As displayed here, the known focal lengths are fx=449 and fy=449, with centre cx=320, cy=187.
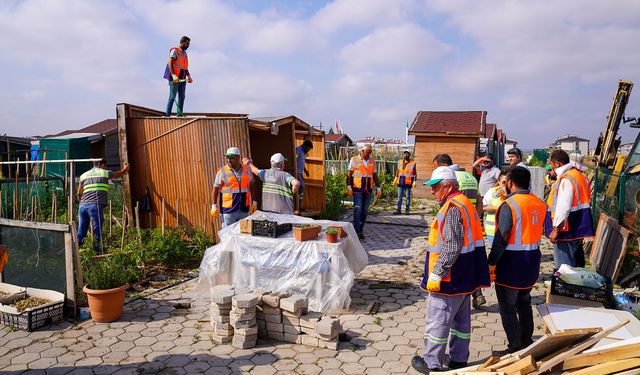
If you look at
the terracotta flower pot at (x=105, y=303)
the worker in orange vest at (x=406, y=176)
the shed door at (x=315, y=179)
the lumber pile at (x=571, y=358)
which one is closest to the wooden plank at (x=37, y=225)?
the terracotta flower pot at (x=105, y=303)

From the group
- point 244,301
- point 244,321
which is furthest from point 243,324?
point 244,301

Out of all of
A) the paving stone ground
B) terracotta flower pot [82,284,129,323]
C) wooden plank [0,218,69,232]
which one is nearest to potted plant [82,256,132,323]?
terracotta flower pot [82,284,129,323]

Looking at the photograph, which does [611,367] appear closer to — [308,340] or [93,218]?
[308,340]

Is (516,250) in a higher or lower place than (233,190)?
lower

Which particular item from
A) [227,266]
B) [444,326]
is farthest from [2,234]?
[444,326]

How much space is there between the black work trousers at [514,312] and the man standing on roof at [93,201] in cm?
645

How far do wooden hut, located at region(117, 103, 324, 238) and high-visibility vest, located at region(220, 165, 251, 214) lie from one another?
1.23m

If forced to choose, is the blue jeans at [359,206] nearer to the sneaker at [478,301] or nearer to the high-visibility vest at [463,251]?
the sneaker at [478,301]

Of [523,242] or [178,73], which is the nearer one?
[523,242]

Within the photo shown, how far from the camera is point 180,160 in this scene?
868cm

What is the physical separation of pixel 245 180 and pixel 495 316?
13.4 feet

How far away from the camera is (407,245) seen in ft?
30.8

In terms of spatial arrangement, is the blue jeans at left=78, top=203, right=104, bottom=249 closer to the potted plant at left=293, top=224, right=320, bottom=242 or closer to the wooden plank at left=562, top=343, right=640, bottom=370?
the potted plant at left=293, top=224, right=320, bottom=242

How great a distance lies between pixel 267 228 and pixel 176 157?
3645 mm
